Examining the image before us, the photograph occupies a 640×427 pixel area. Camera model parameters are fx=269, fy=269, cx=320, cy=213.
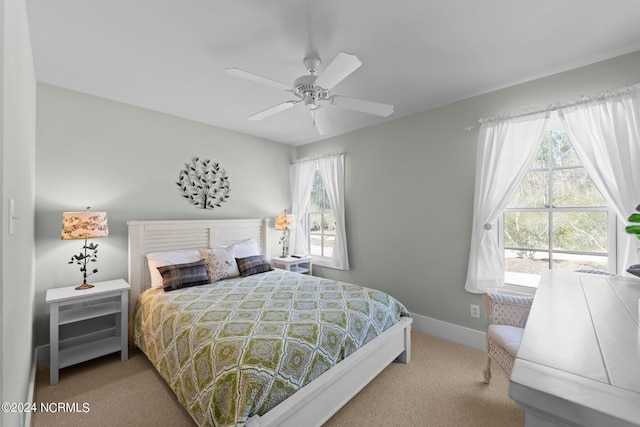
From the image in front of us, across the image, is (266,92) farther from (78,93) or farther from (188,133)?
(78,93)

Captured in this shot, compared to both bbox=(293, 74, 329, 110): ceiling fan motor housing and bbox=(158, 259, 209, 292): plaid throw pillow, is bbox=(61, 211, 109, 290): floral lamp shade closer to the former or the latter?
bbox=(158, 259, 209, 292): plaid throw pillow

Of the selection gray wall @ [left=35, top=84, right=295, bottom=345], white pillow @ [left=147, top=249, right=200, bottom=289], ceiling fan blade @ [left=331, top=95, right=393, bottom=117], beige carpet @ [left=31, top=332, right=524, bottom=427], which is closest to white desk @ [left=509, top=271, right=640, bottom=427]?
beige carpet @ [left=31, top=332, right=524, bottom=427]

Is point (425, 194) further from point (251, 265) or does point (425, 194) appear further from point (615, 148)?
point (251, 265)

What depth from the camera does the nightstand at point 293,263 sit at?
12.7 feet

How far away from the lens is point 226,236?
11.9 feet

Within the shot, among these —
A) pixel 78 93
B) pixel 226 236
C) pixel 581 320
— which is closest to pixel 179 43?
pixel 78 93

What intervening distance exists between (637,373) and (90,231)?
10.3ft

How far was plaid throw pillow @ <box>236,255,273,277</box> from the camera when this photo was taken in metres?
3.15

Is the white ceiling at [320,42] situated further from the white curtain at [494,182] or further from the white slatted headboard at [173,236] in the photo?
the white slatted headboard at [173,236]

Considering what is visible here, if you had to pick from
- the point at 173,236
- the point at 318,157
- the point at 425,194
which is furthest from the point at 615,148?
the point at 173,236

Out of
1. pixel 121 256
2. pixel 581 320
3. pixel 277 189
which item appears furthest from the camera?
pixel 277 189

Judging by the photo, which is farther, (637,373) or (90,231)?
(90,231)

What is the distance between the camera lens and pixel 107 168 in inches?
110

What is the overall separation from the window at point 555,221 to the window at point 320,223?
223cm
